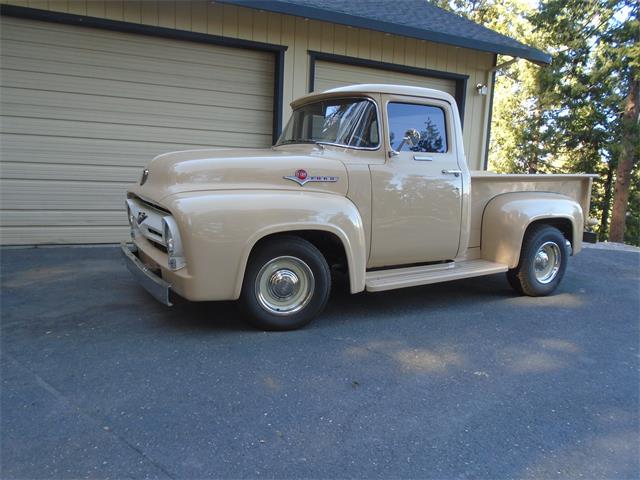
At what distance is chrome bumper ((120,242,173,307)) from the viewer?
12.3ft

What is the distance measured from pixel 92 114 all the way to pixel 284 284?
191 inches

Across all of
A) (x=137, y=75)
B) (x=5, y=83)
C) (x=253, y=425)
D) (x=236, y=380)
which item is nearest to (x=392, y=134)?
(x=236, y=380)

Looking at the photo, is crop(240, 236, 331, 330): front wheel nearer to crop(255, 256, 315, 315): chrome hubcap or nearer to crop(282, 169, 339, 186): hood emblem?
crop(255, 256, 315, 315): chrome hubcap

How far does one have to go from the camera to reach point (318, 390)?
3199 mm

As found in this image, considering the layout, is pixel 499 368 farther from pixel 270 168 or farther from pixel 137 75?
pixel 137 75

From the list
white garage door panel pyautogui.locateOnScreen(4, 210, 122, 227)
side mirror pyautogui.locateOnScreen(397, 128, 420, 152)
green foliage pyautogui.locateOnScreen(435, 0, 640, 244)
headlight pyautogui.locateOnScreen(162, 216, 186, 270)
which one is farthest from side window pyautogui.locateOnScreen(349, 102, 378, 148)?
green foliage pyautogui.locateOnScreen(435, 0, 640, 244)

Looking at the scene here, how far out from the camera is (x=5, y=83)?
22.3 ft

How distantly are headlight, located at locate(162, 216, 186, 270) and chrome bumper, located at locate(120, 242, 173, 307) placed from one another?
18cm

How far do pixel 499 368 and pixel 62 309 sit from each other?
148 inches

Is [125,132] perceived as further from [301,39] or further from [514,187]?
[514,187]

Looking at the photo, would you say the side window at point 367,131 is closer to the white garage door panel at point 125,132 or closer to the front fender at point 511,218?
the front fender at point 511,218

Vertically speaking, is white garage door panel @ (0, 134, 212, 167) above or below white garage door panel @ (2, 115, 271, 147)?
below

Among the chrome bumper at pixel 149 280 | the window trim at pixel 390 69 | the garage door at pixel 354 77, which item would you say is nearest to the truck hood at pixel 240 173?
the chrome bumper at pixel 149 280

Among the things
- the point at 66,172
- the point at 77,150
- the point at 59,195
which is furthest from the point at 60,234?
the point at 77,150
